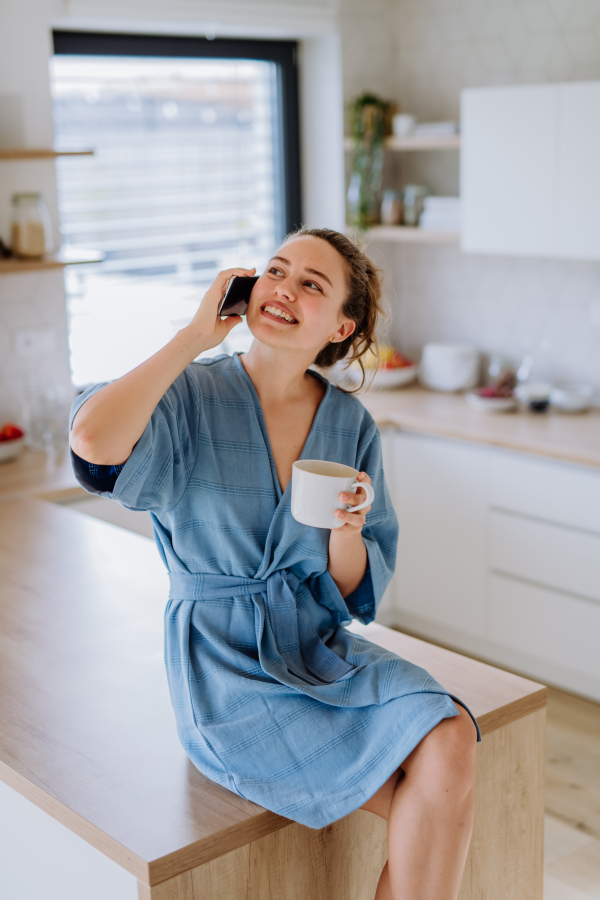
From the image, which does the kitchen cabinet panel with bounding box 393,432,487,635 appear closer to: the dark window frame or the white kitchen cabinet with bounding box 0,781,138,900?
the dark window frame

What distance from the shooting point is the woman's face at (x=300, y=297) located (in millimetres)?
1529

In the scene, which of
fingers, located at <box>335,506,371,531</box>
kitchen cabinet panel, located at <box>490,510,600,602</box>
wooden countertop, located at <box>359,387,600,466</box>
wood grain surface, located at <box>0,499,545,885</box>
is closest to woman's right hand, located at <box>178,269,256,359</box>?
fingers, located at <box>335,506,371,531</box>

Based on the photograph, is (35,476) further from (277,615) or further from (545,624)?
(545,624)

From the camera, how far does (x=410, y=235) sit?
12.2ft

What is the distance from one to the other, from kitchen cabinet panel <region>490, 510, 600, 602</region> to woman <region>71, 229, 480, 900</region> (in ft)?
4.72

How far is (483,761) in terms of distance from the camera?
5.33ft

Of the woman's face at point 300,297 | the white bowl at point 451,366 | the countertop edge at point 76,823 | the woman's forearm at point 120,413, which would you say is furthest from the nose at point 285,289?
the white bowl at point 451,366

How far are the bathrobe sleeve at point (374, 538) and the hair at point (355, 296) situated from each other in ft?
0.38

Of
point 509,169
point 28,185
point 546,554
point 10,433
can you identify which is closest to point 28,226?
point 28,185

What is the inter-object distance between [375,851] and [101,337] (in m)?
2.39

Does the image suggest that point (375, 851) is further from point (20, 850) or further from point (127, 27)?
point (127, 27)

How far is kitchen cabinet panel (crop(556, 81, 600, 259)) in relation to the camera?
2.99 m

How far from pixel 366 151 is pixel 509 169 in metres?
0.76

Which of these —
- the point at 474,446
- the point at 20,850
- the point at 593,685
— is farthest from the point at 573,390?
the point at 20,850
